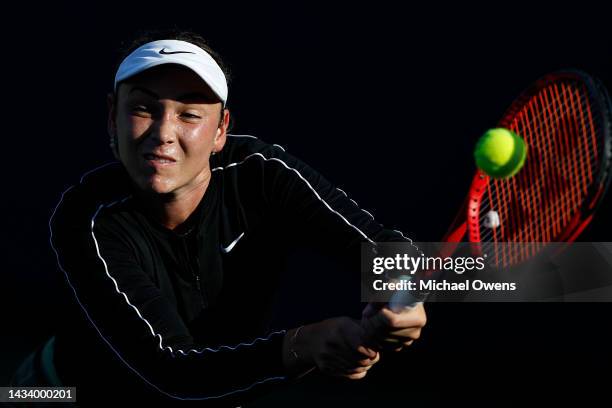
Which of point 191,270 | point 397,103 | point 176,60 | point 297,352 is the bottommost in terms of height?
point 297,352

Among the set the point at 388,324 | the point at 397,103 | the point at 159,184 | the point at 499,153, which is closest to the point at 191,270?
the point at 159,184

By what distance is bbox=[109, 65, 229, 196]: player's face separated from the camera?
2084 millimetres

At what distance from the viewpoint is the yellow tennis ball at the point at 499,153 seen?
2.02 meters

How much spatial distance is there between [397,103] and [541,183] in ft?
4.80

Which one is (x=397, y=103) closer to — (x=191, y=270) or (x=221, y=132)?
(x=221, y=132)

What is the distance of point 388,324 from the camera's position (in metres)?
1.82

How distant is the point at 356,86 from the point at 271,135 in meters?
0.41

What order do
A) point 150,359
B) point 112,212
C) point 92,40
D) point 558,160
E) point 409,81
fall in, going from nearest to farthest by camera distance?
point 150,359
point 112,212
point 558,160
point 409,81
point 92,40

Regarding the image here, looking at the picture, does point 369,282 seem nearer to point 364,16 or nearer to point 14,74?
point 364,16

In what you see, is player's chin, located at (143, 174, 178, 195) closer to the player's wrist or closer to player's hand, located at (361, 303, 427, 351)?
the player's wrist

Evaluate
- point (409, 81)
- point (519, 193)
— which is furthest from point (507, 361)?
point (519, 193)

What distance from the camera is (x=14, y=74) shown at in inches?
165

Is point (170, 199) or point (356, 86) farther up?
point (356, 86)

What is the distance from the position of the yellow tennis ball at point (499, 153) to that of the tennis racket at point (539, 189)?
0.54 feet
